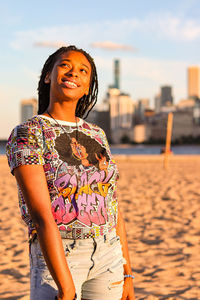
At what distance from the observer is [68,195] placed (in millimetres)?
1615

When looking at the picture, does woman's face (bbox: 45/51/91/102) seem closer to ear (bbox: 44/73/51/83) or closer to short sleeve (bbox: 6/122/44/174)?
ear (bbox: 44/73/51/83)

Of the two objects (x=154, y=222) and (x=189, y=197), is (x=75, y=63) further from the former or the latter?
(x=189, y=197)

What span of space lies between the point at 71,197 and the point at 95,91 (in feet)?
2.17

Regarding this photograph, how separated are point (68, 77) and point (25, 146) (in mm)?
391

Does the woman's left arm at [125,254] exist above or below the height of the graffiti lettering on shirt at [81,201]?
below

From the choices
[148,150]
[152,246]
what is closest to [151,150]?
[148,150]

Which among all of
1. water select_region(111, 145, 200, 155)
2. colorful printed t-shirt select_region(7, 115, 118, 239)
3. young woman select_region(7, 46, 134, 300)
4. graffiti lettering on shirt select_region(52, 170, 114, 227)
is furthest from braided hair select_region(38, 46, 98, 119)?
water select_region(111, 145, 200, 155)

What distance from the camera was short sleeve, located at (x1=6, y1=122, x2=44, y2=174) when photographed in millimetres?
1540

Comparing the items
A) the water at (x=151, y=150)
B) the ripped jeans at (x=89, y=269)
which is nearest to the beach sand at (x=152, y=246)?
the ripped jeans at (x=89, y=269)

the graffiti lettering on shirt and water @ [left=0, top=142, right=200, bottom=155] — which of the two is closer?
the graffiti lettering on shirt

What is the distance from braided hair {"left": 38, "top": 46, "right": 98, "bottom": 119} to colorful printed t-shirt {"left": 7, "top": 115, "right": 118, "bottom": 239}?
27 cm

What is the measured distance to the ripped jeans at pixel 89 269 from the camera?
158 cm

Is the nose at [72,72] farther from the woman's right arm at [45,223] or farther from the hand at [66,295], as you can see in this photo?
the hand at [66,295]

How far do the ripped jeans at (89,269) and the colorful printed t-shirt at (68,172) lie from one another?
0.15 ft
